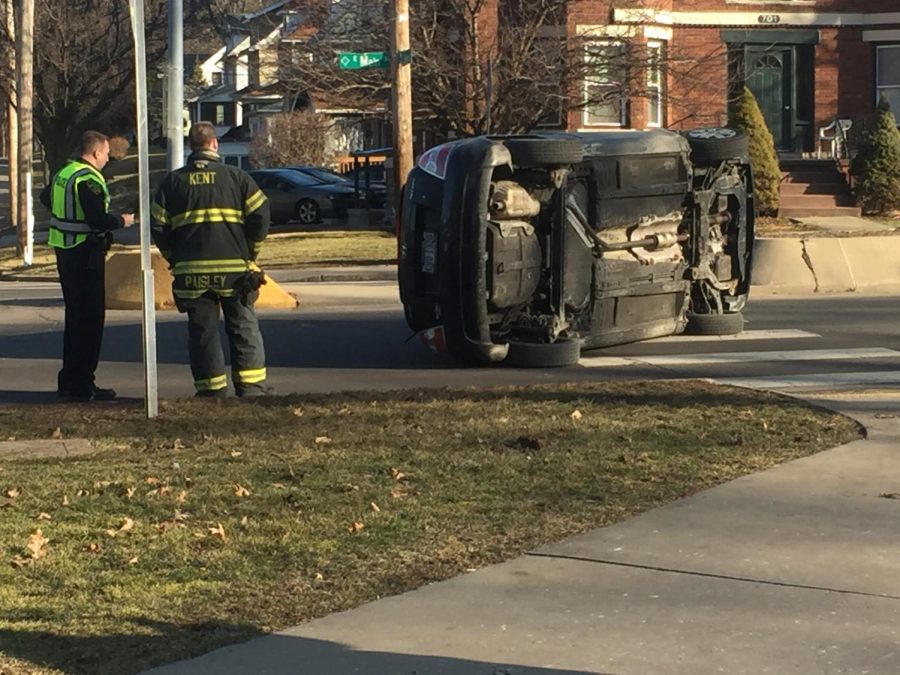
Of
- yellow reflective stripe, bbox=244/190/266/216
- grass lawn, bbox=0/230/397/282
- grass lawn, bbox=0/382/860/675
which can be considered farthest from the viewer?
grass lawn, bbox=0/230/397/282

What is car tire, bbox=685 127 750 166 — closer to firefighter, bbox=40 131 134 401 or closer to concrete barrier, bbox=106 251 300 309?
firefighter, bbox=40 131 134 401

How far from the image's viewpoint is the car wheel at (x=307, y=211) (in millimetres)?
33344

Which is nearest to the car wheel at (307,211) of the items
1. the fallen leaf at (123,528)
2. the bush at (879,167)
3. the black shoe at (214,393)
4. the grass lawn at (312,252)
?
the grass lawn at (312,252)

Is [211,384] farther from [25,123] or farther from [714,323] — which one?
[25,123]

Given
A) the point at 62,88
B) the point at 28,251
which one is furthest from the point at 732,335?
the point at 62,88

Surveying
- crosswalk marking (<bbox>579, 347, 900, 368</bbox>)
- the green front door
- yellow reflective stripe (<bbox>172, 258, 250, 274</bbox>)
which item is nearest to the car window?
the green front door

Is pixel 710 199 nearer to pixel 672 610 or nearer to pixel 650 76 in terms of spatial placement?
pixel 672 610

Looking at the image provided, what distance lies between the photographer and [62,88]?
44.5 meters

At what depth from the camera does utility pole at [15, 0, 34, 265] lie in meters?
26.6

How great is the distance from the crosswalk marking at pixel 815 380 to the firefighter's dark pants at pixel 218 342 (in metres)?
3.38

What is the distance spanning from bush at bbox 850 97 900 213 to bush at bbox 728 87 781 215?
6.17ft

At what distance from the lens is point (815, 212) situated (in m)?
27.6

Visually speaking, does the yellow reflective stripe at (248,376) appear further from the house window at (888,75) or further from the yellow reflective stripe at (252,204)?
the house window at (888,75)

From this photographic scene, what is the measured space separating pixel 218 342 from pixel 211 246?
2.14 feet
